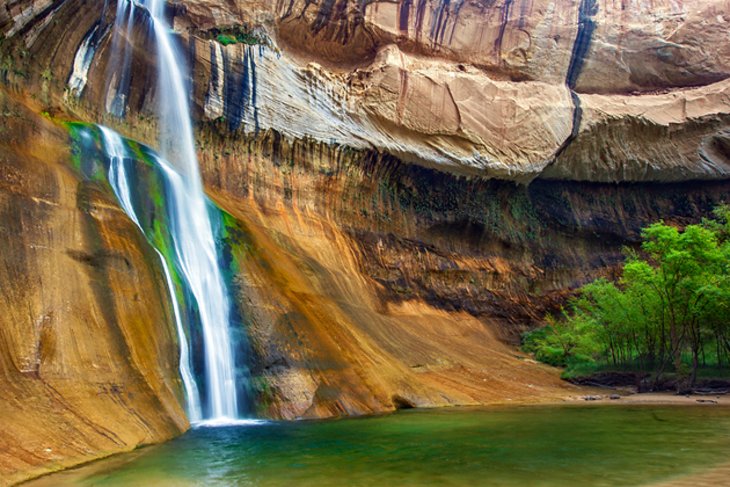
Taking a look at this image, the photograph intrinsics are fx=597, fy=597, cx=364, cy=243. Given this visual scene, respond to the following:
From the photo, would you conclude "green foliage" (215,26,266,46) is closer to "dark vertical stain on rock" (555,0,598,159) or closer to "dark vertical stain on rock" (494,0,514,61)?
"dark vertical stain on rock" (494,0,514,61)

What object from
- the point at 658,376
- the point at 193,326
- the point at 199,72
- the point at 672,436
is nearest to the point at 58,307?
the point at 193,326

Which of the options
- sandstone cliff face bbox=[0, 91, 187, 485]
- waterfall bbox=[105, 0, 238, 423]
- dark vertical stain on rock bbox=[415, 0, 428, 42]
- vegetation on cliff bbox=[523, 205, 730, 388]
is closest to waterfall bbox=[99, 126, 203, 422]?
waterfall bbox=[105, 0, 238, 423]

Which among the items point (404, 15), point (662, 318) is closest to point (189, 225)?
point (662, 318)

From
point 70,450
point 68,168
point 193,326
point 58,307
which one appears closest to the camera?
point 70,450

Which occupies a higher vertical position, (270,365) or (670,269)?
(670,269)

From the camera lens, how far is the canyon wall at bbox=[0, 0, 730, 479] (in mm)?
10844

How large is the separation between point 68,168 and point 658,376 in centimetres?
1761

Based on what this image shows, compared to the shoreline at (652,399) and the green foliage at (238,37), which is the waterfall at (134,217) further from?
the shoreline at (652,399)

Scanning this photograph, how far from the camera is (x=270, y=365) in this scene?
44.3ft

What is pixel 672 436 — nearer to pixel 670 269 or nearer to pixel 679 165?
pixel 670 269

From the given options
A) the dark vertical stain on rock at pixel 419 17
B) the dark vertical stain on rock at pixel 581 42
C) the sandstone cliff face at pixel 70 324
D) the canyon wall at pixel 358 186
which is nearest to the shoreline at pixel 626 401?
the canyon wall at pixel 358 186

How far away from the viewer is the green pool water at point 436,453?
6754 mm

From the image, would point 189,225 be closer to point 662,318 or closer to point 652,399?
point 652,399

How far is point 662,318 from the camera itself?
18391 millimetres
